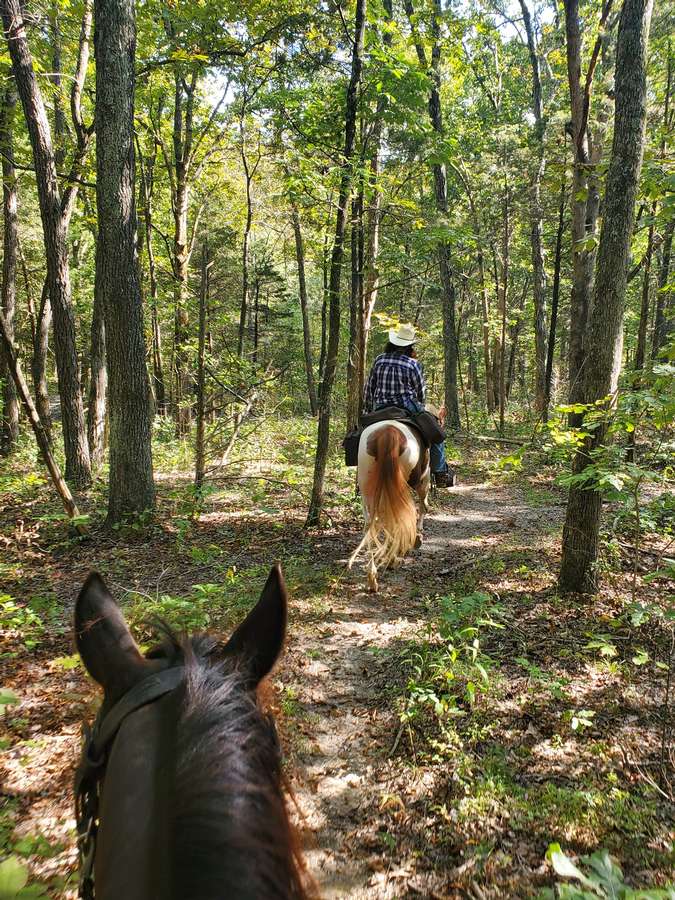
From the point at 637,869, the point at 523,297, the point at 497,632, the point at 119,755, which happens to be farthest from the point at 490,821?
the point at 523,297

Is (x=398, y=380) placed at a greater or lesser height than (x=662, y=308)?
lesser

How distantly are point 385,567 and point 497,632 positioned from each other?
1.83m

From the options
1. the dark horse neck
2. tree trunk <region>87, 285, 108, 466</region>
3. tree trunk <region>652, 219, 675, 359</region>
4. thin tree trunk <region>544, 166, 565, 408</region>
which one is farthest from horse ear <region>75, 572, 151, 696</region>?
tree trunk <region>652, 219, 675, 359</region>

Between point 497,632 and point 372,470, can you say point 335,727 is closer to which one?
point 497,632

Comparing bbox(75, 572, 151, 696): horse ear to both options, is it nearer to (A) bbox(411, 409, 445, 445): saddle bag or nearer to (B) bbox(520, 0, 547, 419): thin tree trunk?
(A) bbox(411, 409, 445, 445): saddle bag

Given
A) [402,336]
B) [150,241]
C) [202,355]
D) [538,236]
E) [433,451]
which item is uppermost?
[538,236]

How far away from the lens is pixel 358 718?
341 centimetres

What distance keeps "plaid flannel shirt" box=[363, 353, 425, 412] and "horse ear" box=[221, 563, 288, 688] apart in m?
5.12

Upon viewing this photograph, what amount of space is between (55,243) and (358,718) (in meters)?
8.00

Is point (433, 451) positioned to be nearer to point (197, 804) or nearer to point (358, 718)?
point (358, 718)

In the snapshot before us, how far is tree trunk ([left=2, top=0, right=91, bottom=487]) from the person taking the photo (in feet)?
21.4

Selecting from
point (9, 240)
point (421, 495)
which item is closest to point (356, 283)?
point (421, 495)

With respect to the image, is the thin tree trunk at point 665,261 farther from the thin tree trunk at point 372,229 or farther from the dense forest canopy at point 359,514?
the thin tree trunk at point 372,229

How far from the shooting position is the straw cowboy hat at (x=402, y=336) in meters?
6.37
